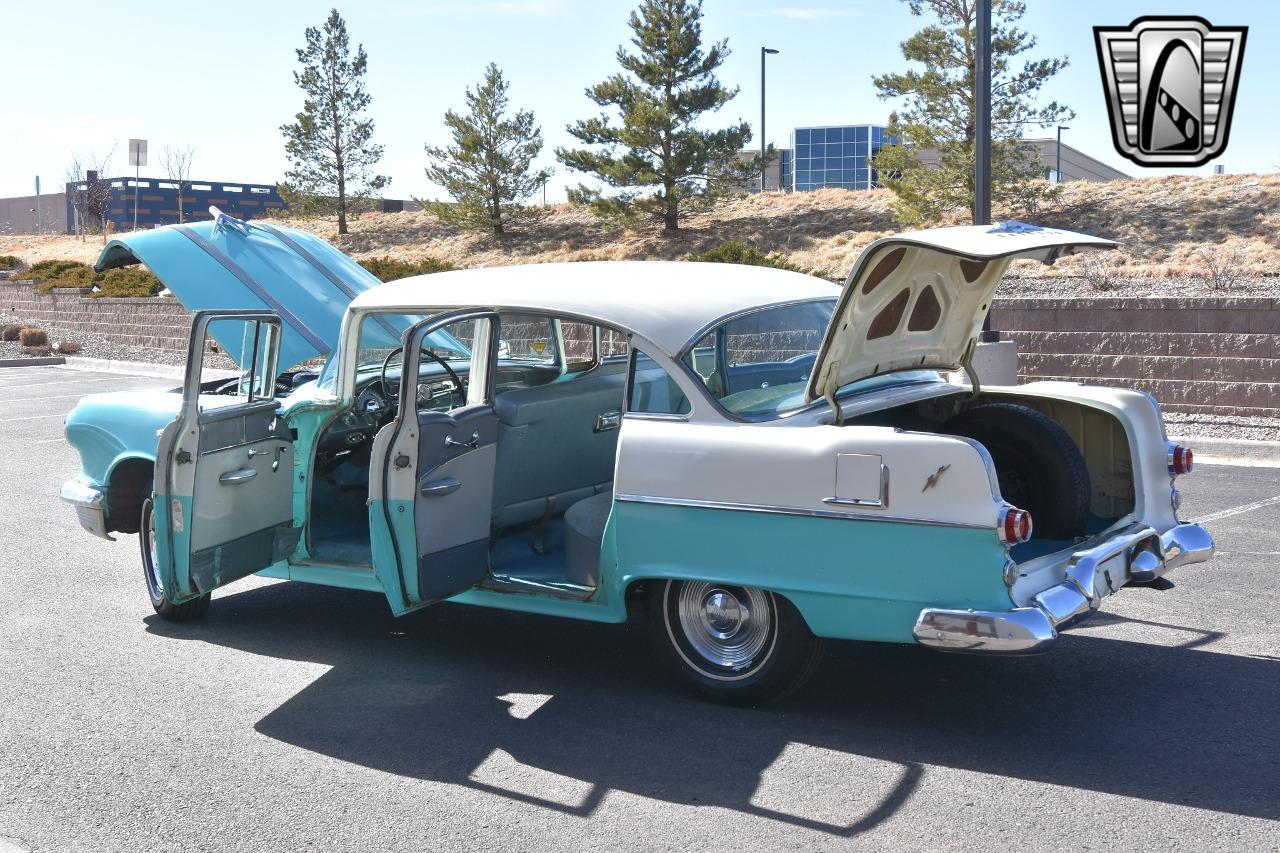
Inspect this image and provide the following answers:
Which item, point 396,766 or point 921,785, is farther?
point 396,766

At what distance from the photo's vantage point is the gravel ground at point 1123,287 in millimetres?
19281

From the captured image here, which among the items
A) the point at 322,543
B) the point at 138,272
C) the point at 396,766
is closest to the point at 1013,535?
the point at 396,766

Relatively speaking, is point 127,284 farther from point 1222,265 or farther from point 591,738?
point 591,738

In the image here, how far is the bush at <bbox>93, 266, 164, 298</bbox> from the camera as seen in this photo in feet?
107

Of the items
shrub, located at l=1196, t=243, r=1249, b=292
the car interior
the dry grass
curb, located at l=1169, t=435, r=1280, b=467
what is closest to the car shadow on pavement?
the car interior

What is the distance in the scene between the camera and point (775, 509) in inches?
191

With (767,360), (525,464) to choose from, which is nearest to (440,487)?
(525,464)

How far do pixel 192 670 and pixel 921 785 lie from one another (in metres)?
3.35

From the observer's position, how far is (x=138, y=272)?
35.8 m

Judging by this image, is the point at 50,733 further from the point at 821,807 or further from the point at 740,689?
the point at 821,807

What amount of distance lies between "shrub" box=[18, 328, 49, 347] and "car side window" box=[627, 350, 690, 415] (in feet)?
92.8

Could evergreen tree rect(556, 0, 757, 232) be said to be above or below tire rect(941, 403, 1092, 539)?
above

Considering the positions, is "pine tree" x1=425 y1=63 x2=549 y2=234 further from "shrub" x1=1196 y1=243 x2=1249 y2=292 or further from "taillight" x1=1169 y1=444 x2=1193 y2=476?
"taillight" x1=1169 y1=444 x2=1193 y2=476

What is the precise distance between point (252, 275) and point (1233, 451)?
9145mm
